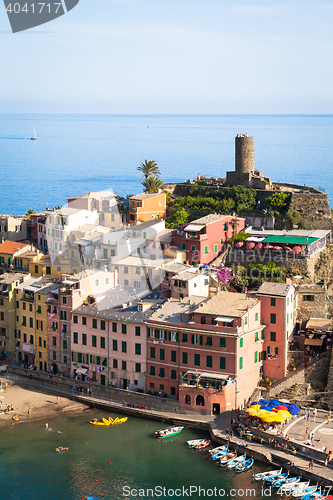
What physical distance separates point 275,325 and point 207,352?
6.66m

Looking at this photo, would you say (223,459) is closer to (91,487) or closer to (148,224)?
(91,487)

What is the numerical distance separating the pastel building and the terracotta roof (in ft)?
51.5

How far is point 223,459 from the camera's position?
45062mm

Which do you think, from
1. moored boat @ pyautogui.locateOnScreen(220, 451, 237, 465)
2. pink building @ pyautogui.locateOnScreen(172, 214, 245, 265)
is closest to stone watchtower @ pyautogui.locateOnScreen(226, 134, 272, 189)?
pink building @ pyautogui.locateOnScreen(172, 214, 245, 265)

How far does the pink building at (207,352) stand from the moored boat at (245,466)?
6.21 m

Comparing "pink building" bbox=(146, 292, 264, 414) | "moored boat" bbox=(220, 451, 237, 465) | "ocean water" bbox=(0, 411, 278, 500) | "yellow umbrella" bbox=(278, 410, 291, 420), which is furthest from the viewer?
"pink building" bbox=(146, 292, 264, 414)

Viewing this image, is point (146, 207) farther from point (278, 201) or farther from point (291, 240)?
point (291, 240)

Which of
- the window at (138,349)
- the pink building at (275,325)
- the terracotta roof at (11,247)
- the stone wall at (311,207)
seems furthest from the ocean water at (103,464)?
the stone wall at (311,207)

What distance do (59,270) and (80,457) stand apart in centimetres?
2395

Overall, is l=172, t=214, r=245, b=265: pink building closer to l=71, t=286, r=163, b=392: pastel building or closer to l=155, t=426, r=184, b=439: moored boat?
l=71, t=286, r=163, b=392: pastel building

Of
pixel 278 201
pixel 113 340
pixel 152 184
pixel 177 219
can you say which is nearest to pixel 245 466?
pixel 113 340

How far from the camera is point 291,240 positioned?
65.4 metres

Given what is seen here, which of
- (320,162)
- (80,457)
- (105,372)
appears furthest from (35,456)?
(320,162)

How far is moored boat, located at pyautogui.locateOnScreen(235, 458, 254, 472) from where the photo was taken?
44.3 metres
